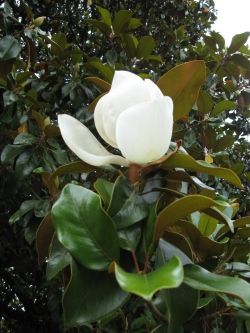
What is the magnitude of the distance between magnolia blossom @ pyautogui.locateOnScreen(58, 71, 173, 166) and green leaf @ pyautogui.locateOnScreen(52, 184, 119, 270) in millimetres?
87

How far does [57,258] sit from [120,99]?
10.2 inches

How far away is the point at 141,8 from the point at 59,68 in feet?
4.79

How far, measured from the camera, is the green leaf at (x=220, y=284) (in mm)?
550

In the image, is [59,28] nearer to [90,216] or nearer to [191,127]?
[191,127]

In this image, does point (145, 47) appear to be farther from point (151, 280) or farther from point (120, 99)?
point (151, 280)

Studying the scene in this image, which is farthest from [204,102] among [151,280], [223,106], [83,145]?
[151,280]

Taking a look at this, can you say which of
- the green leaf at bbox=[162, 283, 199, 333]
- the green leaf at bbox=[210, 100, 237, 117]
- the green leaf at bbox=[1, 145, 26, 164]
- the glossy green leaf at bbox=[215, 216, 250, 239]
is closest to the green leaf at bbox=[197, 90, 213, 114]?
the green leaf at bbox=[210, 100, 237, 117]

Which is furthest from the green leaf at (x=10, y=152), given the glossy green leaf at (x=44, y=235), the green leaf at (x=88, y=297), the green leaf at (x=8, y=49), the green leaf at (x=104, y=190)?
the green leaf at (x=88, y=297)

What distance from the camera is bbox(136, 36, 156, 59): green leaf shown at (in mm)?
1909

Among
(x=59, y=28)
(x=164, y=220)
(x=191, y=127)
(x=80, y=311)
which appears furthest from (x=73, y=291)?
(x=59, y=28)

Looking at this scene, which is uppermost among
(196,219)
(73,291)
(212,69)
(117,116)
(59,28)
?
(117,116)

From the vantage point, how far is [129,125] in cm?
61

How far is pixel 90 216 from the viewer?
1.94 feet

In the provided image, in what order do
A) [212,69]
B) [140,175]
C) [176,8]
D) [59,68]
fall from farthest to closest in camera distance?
1. [176,8]
2. [212,69]
3. [59,68]
4. [140,175]
